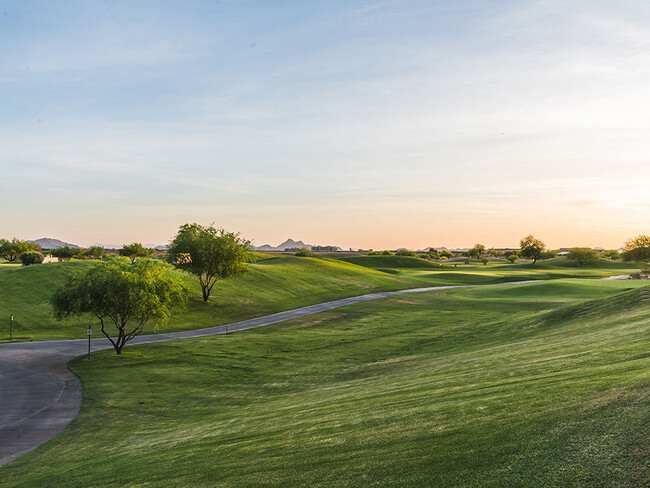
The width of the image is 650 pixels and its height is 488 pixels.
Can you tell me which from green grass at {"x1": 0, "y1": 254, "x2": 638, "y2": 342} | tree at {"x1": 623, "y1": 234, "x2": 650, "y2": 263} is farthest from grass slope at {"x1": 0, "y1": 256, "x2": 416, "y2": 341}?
tree at {"x1": 623, "y1": 234, "x2": 650, "y2": 263}

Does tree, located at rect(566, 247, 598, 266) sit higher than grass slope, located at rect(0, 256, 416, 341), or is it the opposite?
tree, located at rect(566, 247, 598, 266)

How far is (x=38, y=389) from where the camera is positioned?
90.3 ft

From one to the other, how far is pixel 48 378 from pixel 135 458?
1988cm

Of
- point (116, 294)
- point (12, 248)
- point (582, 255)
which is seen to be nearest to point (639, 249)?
point (582, 255)

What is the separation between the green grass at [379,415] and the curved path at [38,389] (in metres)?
1.10

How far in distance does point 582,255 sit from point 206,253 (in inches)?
5538

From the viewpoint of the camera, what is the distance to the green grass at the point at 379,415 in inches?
300

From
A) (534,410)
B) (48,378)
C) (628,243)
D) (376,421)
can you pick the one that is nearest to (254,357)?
(48,378)

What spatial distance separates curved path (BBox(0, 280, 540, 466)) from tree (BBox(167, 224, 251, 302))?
15133 mm

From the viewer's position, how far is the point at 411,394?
15469 mm

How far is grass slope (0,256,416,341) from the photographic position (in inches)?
1938

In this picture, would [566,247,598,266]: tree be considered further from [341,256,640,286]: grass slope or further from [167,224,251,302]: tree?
[167,224,251,302]: tree

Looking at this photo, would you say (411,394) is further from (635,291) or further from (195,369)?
(635,291)

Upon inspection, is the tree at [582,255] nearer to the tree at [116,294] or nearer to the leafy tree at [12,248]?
the tree at [116,294]
